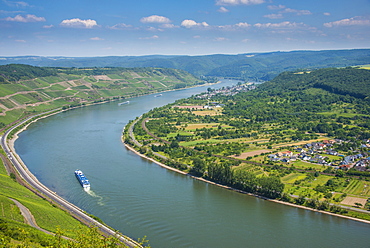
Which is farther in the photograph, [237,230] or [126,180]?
[126,180]

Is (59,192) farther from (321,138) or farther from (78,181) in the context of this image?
(321,138)

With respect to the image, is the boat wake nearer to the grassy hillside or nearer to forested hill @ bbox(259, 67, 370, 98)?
the grassy hillside

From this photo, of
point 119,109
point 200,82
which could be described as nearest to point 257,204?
point 119,109

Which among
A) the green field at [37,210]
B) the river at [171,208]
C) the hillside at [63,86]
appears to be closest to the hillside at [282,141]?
the river at [171,208]

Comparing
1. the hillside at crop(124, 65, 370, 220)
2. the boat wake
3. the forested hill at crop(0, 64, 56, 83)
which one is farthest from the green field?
the forested hill at crop(0, 64, 56, 83)

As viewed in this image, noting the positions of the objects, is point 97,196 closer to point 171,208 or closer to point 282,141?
point 171,208

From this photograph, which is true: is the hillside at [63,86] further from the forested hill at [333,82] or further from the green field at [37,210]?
the forested hill at [333,82]

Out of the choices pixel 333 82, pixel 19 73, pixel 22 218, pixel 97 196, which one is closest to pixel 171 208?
pixel 97 196
